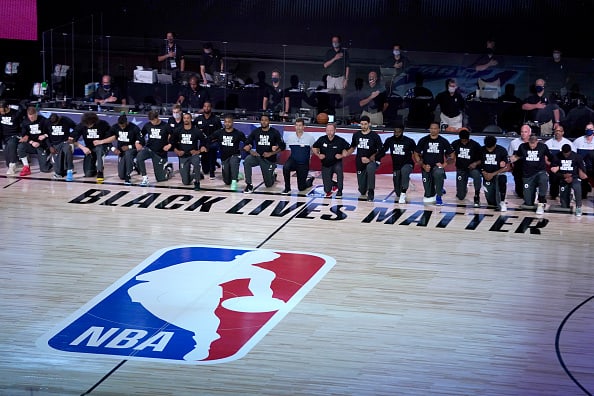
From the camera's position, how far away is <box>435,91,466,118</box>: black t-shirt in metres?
23.6

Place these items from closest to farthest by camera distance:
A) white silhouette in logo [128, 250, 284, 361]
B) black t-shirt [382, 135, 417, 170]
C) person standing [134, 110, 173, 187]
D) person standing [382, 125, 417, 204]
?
white silhouette in logo [128, 250, 284, 361] → person standing [382, 125, 417, 204] → black t-shirt [382, 135, 417, 170] → person standing [134, 110, 173, 187]

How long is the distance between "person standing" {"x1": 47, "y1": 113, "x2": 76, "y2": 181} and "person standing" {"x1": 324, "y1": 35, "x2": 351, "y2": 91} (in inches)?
235

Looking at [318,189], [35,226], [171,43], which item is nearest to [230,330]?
[35,226]

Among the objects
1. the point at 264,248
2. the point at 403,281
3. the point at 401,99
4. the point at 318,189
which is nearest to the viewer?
the point at 403,281

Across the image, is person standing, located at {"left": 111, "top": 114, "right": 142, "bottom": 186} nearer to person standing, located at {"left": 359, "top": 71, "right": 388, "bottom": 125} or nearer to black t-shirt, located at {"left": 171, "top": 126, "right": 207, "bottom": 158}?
black t-shirt, located at {"left": 171, "top": 126, "right": 207, "bottom": 158}

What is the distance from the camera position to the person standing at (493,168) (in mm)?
20531

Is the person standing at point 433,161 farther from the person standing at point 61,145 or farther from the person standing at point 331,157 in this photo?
the person standing at point 61,145

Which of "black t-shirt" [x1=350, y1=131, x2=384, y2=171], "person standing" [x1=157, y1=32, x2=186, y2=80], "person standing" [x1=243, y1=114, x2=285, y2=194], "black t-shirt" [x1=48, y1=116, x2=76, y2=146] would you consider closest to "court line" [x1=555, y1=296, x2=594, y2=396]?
"black t-shirt" [x1=350, y1=131, x2=384, y2=171]

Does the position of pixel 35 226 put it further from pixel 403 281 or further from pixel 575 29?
pixel 575 29

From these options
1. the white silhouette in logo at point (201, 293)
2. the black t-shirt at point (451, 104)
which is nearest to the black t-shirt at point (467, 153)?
the black t-shirt at point (451, 104)

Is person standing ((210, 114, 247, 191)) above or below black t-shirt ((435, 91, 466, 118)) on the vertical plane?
below

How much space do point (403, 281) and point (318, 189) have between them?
663 centimetres

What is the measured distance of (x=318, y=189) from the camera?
2206 centimetres

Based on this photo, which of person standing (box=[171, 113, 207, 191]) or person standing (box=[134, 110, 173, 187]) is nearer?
person standing (box=[171, 113, 207, 191])
